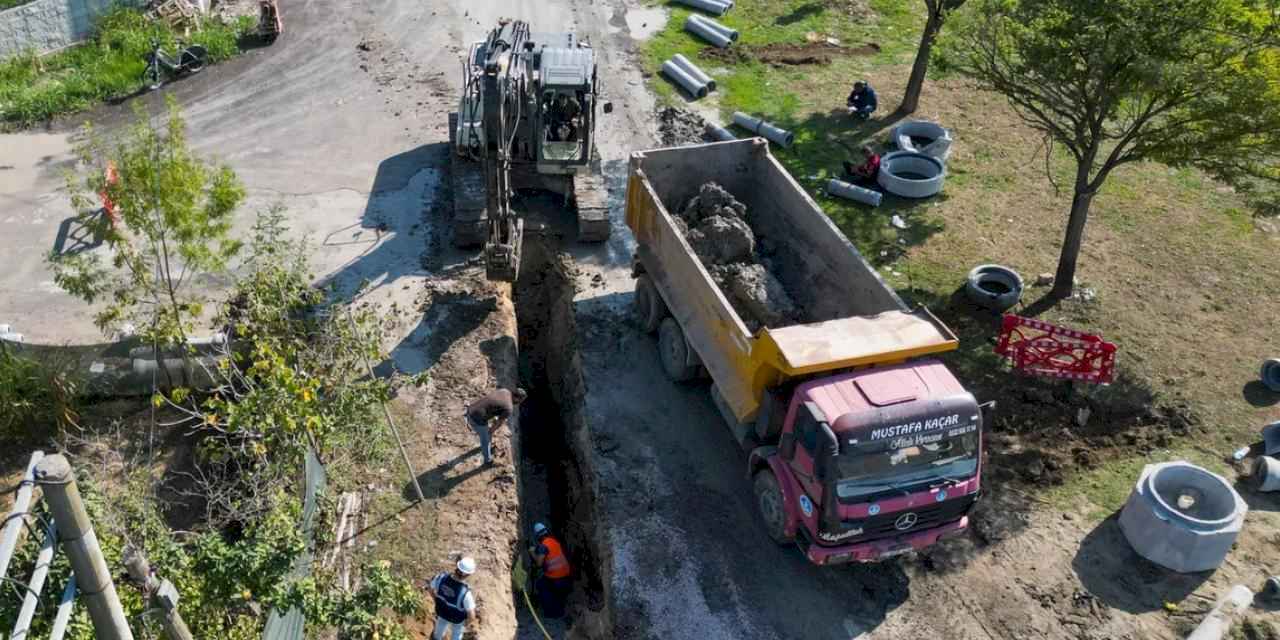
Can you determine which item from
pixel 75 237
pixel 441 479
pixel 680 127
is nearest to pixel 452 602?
pixel 441 479

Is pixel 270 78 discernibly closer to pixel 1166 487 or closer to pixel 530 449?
pixel 530 449

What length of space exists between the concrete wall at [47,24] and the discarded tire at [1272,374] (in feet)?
79.5

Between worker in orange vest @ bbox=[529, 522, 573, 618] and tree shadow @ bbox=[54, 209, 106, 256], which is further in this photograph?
tree shadow @ bbox=[54, 209, 106, 256]

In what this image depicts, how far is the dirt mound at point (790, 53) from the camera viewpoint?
2311 centimetres

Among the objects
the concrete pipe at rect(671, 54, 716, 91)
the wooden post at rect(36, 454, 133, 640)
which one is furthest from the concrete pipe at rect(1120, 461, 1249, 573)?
the concrete pipe at rect(671, 54, 716, 91)

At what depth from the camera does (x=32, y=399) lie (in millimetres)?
13195

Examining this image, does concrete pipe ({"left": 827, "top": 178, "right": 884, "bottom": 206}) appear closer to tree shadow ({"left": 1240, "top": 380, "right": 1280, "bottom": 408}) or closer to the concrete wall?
tree shadow ({"left": 1240, "top": 380, "right": 1280, "bottom": 408})

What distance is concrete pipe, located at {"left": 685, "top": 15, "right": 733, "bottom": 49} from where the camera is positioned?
23438mm

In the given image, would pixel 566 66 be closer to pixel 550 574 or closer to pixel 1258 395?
pixel 550 574

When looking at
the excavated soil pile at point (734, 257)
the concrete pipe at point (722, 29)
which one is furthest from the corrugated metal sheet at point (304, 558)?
the concrete pipe at point (722, 29)

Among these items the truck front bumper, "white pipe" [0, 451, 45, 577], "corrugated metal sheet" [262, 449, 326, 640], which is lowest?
the truck front bumper

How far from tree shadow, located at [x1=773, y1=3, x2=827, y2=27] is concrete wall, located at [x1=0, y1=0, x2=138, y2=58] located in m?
15.6

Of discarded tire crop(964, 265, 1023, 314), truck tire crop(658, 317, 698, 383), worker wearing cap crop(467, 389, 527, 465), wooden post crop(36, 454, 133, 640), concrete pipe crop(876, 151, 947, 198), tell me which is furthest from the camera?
concrete pipe crop(876, 151, 947, 198)

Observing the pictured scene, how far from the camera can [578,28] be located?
24.2 m
